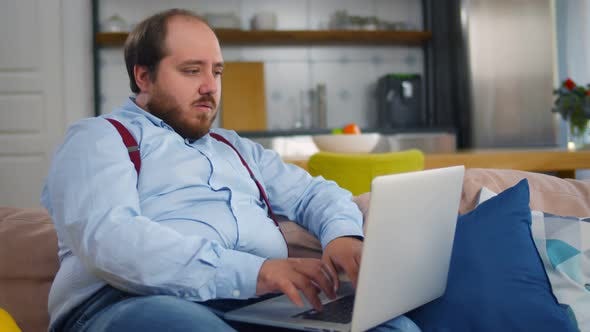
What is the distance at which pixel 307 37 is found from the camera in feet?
17.6

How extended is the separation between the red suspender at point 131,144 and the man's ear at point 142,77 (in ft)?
0.59

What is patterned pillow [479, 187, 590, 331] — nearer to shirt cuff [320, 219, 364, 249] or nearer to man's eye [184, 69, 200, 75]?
shirt cuff [320, 219, 364, 249]

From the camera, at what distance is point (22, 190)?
4812mm

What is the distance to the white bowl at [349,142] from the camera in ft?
9.62

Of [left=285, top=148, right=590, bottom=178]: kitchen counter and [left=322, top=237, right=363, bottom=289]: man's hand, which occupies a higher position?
[left=285, top=148, right=590, bottom=178]: kitchen counter

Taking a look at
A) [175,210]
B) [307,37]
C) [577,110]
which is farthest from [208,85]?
[307,37]

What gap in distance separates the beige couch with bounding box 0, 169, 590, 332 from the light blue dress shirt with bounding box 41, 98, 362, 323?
0.47 ft

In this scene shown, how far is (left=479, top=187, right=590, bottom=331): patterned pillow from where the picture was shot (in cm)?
143

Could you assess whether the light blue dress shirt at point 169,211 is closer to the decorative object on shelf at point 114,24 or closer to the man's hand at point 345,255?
the man's hand at point 345,255

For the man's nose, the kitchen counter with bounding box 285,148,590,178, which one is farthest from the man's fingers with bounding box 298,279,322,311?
the kitchen counter with bounding box 285,148,590,178

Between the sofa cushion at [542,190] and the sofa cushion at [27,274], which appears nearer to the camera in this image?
the sofa cushion at [27,274]

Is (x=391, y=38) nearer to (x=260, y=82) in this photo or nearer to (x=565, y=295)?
(x=260, y=82)

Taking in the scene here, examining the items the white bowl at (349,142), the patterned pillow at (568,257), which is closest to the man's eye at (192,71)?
the patterned pillow at (568,257)

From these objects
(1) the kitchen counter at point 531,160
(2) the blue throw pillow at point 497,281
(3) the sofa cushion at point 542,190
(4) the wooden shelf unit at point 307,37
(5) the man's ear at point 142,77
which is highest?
(4) the wooden shelf unit at point 307,37
